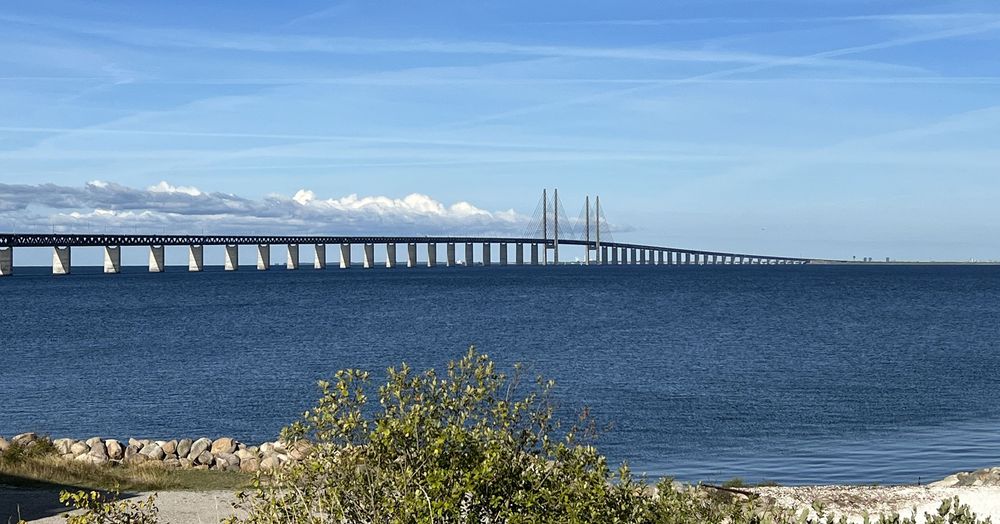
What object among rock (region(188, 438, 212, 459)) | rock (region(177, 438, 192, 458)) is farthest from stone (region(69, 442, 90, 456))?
rock (region(188, 438, 212, 459))

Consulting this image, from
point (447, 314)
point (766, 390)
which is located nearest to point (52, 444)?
point (766, 390)

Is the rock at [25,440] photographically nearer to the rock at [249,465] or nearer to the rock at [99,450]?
the rock at [99,450]

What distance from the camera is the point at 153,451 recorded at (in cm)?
2248

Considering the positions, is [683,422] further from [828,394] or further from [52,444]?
[52,444]

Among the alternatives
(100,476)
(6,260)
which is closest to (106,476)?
(100,476)

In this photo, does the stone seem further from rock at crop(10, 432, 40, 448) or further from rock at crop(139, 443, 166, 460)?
rock at crop(139, 443, 166, 460)

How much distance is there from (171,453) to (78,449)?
1866mm

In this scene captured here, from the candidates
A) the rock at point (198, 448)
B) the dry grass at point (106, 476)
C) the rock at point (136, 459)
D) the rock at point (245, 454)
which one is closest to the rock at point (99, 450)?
the rock at point (136, 459)

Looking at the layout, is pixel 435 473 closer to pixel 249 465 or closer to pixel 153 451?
pixel 249 465

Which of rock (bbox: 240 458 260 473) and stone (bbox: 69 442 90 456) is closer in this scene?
rock (bbox: 240 458 260 473)

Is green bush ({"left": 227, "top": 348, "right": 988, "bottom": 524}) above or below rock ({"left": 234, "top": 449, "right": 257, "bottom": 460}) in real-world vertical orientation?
above

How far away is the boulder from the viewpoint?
22.4m

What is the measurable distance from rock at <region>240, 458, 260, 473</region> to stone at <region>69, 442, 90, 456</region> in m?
3.27

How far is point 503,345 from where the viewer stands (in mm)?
63406
